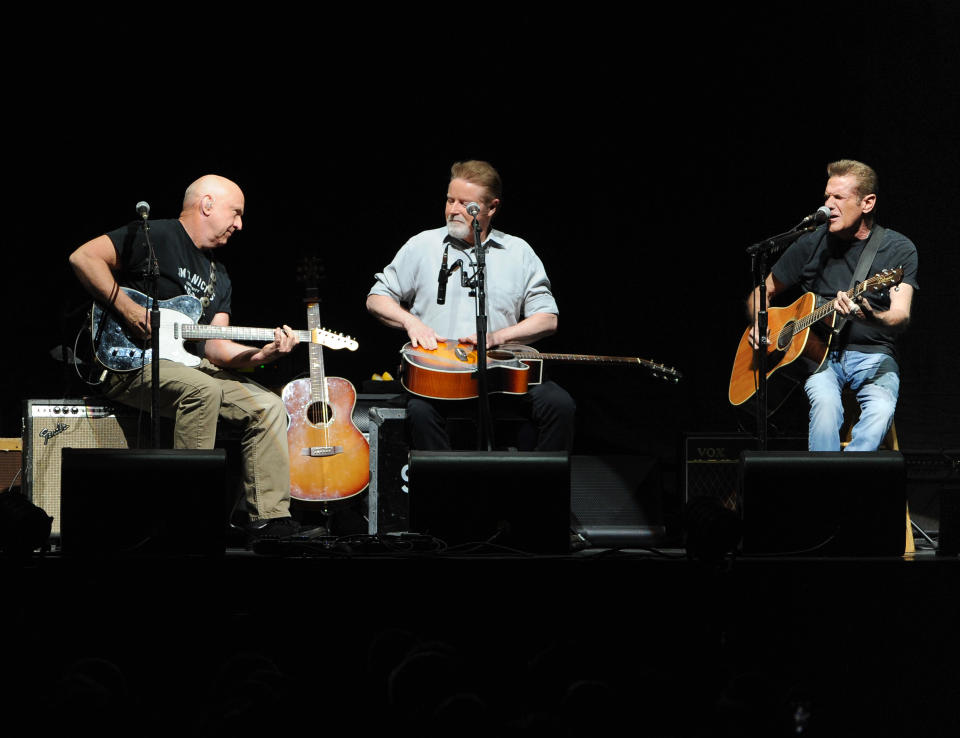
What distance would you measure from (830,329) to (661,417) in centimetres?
131

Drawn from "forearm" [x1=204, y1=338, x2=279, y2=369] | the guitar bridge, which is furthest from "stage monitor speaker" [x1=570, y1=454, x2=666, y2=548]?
"forearm" [x1=204, y1=338, x2=279, y2=369]

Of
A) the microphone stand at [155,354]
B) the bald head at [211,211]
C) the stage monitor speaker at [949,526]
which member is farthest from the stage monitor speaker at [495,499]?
the bald head at [211,211]

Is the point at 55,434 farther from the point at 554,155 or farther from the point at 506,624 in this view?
the point at 554,155

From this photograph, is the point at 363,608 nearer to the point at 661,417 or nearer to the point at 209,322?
the point at 209,322

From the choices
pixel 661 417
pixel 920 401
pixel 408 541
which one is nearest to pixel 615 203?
pixel 661 417

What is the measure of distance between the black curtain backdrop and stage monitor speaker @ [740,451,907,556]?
8.14 feet

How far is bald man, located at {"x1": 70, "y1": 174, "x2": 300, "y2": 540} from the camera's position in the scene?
4.05m

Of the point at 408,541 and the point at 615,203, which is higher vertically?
the point at 615,203

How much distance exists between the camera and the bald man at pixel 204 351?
13.3 feet

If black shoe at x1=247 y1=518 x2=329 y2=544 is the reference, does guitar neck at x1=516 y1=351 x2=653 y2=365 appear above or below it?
above

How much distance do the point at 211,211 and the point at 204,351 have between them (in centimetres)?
64

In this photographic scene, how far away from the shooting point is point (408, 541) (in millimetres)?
2834

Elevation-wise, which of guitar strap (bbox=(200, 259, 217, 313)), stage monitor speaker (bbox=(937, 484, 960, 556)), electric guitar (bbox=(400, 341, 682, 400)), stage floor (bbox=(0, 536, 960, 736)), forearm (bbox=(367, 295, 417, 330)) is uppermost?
guitar strap (bbox=(200, 259, 217, 313))

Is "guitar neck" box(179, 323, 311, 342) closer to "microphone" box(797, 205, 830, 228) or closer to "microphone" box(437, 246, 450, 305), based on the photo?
"microphone" box(437, 246, 450, 305)
